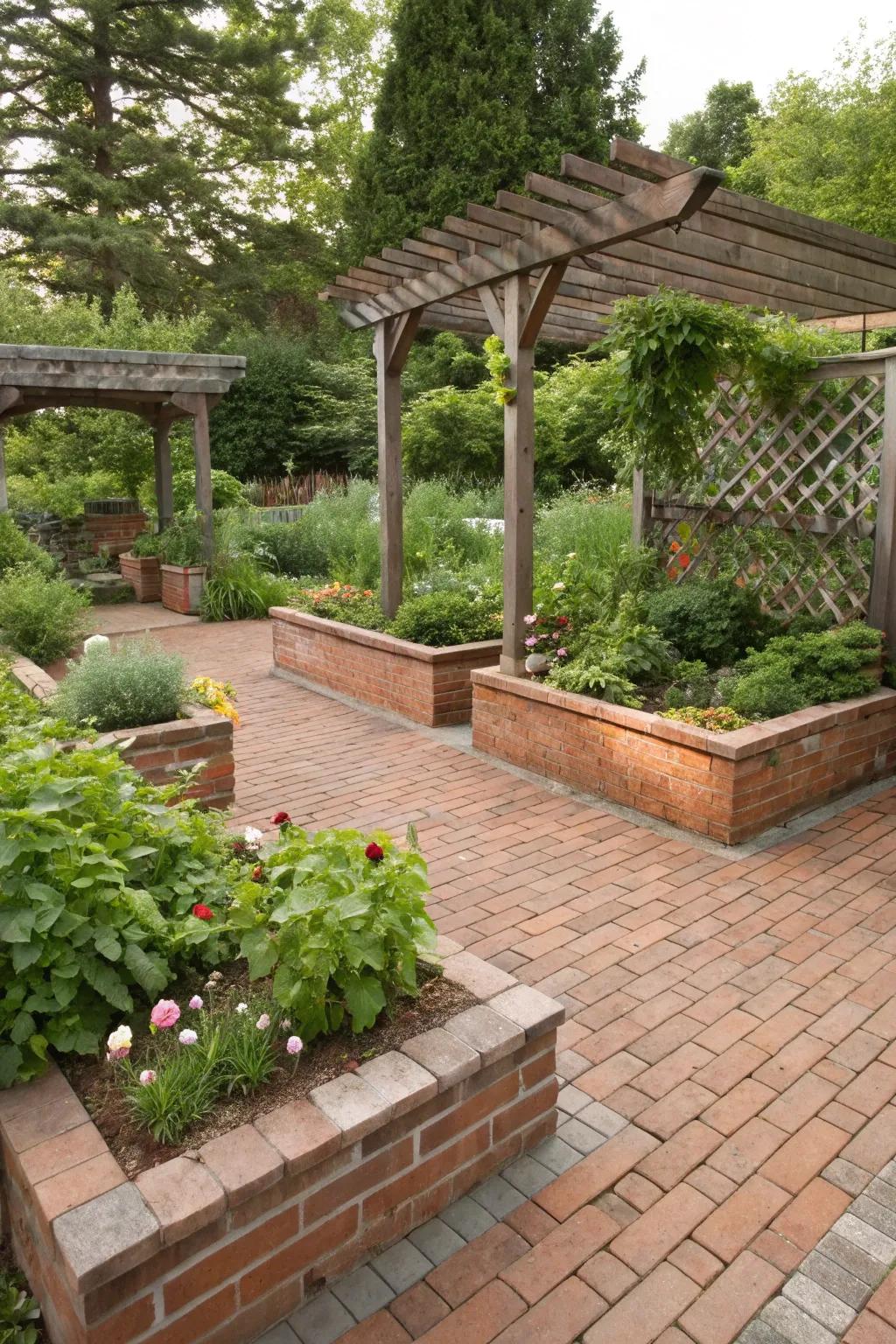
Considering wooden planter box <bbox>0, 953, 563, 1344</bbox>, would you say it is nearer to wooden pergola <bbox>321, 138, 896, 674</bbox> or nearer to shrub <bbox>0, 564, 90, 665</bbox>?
wooden pergola <bbox>321, 138, 896, 674</bbox>

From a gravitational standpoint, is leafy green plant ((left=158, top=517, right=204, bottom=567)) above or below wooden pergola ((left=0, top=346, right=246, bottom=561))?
below

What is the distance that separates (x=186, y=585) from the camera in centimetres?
1077

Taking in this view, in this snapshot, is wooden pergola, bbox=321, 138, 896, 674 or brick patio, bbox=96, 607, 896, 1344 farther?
wooden pergola, bbox=321, 138, 896, 674

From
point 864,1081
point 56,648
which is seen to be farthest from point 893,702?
point 56,648

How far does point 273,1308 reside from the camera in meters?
1.82

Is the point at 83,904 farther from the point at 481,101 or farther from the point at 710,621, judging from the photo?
the point at 481,101

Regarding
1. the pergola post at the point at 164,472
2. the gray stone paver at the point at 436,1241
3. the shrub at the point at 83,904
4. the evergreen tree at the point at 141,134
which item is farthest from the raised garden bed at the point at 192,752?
the evergreen tree at the point at 141,134

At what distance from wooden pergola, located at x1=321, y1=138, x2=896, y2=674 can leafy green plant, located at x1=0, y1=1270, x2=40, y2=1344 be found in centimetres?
374

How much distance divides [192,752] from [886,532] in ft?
12.5

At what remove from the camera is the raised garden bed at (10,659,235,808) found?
4090 mm

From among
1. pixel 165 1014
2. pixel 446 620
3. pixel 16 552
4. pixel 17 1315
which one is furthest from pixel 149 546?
pixel 17 1315

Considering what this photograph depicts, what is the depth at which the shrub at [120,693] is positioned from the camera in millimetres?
4238

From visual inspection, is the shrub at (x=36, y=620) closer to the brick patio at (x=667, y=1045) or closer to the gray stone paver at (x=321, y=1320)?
the brick patio at (x=667, y=1045)

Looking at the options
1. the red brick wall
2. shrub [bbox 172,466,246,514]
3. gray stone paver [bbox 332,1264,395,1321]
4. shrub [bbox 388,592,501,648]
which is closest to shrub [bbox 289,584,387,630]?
shrub [bbox 388,592,501,648]
